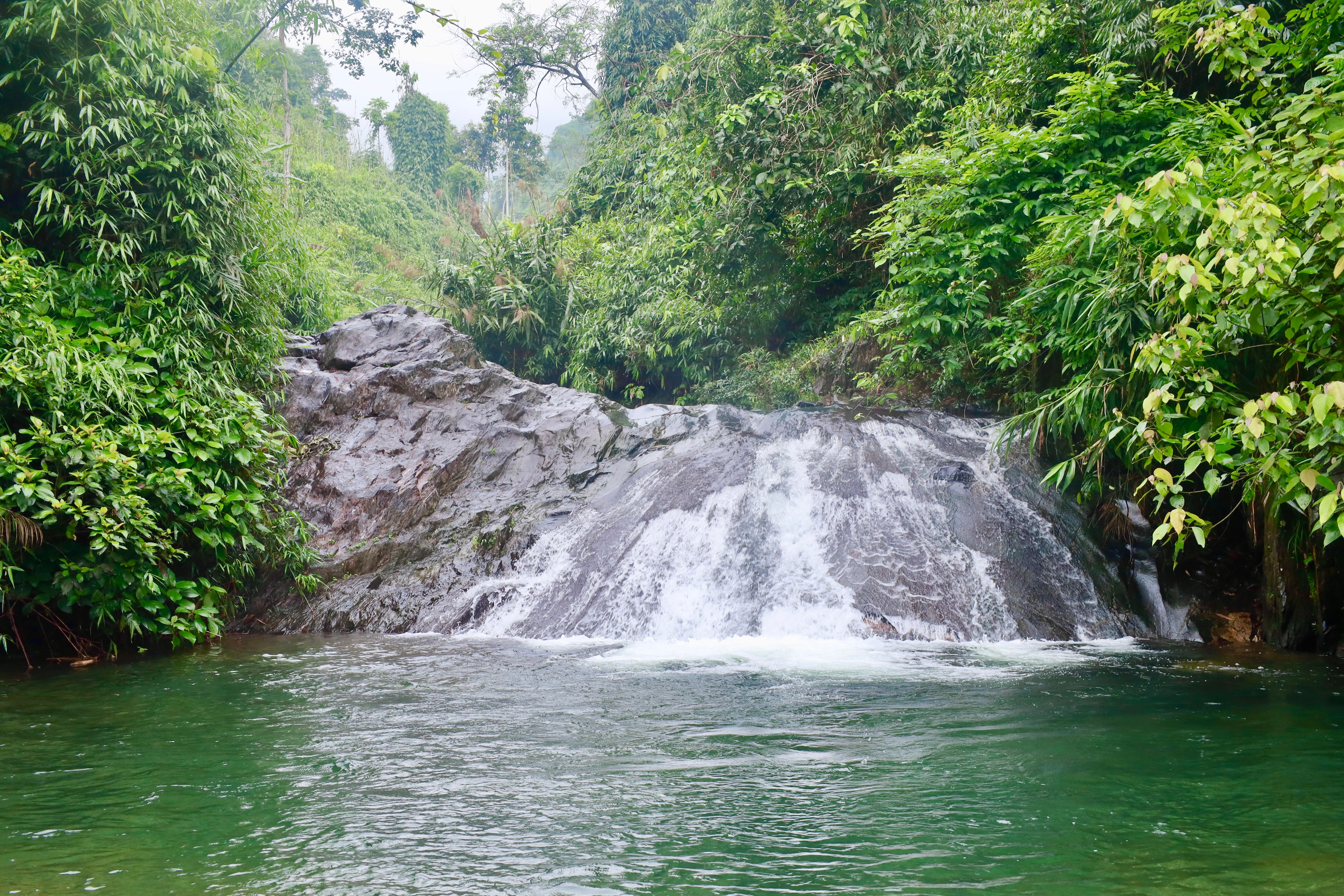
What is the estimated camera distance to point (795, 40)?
1273 centimetres

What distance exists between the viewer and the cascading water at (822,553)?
7465 millimetres

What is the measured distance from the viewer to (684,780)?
11.8 ft

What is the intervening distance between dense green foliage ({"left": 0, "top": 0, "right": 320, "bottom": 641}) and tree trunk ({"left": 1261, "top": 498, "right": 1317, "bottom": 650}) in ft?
26.7

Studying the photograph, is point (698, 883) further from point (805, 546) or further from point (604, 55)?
point (604, 55)

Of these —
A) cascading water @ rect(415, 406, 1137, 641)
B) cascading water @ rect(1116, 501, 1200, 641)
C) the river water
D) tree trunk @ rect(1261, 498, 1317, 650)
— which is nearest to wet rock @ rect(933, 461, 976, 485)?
cascading water @ rect(415, 406, 1137, 641)

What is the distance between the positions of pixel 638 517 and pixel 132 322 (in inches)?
197

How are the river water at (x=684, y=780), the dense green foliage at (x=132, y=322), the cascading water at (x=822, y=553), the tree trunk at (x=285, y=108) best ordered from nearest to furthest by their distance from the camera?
1. the river water at (x=684, y=780)
2. the dense green foliage at (x=132, y=322)
3. the cascading water at (x=822, y=553)
4. the tree trunk at (x=285, y=108)

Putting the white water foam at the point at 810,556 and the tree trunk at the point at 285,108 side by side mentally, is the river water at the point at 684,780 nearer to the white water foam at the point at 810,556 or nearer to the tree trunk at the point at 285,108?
the white water foam at the point at 810,556

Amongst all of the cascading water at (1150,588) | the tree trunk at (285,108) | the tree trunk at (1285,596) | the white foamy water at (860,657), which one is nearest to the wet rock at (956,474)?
the cascading water at (1150,588)

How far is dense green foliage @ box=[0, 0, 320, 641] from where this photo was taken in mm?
6109

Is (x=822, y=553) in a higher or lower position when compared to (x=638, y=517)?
lower

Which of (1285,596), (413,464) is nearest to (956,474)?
(1285,596)

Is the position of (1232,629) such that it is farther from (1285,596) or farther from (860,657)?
(860,657)

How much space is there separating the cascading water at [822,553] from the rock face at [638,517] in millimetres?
22
